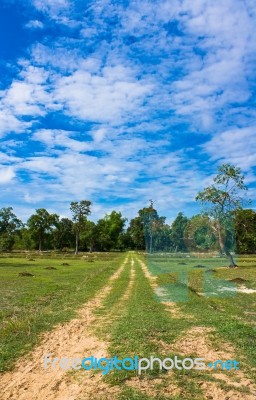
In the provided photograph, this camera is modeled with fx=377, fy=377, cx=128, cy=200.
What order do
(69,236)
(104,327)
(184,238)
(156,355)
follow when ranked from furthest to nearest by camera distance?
1. (69,236)
2. (184,238)
3. (104,327)
4. (156,355)

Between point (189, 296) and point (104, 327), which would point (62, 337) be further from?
point (189, 296)

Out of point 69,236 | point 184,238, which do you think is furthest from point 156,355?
point 69,236

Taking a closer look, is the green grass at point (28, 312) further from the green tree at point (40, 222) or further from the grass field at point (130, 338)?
the green tree at point (40, 222)

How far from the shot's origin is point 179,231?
45250mm

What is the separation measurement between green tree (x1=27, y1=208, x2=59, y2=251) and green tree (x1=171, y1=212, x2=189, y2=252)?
72.4m

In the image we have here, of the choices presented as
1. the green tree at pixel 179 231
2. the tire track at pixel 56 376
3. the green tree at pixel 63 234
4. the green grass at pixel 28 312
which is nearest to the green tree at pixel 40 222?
the green tree at pixel 63 234

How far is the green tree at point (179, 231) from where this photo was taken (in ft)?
147

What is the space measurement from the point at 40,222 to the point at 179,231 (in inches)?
2966

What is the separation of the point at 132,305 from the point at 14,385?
29.2 feet

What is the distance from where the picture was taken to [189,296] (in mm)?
18562

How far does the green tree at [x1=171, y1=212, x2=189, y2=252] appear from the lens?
4488 centimetres

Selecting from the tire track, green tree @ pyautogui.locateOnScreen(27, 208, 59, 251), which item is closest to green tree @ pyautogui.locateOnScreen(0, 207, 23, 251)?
green tree @ pyautogui.locateOnScreen(27, 208, 59, 251)

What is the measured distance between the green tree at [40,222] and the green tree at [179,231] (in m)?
72.4

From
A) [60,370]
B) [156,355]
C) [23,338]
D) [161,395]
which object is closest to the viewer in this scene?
[161,395]
